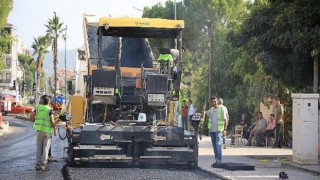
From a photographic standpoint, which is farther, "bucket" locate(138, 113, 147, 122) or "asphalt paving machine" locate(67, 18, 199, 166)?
"bucket" locate(138, 113, 147, 122)

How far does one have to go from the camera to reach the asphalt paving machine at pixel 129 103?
1288cm

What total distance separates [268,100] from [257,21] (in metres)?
7.27

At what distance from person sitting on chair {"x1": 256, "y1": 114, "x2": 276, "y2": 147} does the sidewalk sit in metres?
1.43

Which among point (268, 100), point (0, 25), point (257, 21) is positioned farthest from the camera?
point (0, 25)

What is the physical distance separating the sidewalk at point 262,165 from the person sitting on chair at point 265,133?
4.69 feet

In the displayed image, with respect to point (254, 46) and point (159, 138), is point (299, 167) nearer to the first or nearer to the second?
point (159, 138)

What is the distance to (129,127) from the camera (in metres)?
13.2

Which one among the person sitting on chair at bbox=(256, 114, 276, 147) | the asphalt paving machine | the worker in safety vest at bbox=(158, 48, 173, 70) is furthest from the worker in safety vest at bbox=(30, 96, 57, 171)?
the person sitting on chair at bbox=(256, 114, 276, 147)

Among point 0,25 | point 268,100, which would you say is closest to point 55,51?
point 0,25

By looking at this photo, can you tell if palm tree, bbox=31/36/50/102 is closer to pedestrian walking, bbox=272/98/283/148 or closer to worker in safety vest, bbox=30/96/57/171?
pedestrian walking, bbox=272/98/283/148

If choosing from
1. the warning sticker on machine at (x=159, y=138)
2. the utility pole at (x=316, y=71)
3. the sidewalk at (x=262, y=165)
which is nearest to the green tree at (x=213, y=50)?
the sidewalk at (x=262, y=165)

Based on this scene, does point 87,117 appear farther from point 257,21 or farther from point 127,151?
point 257,21

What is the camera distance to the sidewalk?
11.8m

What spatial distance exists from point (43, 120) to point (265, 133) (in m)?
9.07
